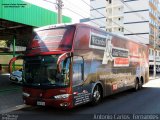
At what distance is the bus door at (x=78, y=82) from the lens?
9797mm

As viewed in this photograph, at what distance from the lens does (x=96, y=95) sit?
37.6 ft

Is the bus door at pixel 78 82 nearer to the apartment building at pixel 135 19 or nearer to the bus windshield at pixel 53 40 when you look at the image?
the bus windshield at pixel 53 40

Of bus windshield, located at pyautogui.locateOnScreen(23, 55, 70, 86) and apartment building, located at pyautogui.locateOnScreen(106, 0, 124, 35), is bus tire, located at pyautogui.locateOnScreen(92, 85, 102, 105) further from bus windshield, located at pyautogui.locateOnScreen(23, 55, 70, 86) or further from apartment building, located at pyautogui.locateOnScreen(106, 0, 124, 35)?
apartment building, located at pyautogui.locateOnScreen(106, 0, 124, 35)

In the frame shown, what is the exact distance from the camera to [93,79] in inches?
440

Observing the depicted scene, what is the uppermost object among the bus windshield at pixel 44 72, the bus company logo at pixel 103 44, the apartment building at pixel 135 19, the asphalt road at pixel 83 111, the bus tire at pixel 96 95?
the apartment building at pixel 135 19

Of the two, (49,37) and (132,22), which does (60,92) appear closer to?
(49,37)

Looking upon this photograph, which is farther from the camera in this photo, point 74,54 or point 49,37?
point 49,37

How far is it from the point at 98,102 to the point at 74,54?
3.17 meters

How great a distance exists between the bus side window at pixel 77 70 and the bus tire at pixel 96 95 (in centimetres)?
134

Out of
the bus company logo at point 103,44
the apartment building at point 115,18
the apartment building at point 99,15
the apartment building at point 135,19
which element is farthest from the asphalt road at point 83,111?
the apartment building at point 99,15

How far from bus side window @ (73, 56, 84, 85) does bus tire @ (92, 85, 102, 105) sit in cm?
134

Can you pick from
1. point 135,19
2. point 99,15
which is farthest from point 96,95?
point 99,15

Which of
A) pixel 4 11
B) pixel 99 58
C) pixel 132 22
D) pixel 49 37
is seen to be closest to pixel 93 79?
pixel 99 58

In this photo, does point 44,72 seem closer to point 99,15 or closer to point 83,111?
point 83,111
